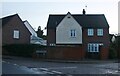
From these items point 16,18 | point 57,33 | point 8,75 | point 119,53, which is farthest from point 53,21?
point 8,75

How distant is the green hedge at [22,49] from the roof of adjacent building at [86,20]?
1682cm

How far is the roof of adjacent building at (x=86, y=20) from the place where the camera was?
6160 cm

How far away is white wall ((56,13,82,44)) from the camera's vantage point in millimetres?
61250

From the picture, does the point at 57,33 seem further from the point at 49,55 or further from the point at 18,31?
the point at 49,55

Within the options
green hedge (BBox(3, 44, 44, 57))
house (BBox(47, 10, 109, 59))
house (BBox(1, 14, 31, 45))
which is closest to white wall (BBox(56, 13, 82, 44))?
house (BBox(47, 10, 109, 59))

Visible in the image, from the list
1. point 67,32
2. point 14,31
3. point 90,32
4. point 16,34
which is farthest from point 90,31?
point 14,31

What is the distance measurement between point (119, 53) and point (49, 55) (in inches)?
500

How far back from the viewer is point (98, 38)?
60812 millimetres

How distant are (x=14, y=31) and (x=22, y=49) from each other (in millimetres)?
10757

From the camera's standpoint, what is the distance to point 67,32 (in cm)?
6153

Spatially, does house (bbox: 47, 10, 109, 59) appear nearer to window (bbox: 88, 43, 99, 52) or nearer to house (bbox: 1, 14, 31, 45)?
window (bbox: 88, 43, 99, 52)

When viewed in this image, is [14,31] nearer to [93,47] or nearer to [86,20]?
[93,47]

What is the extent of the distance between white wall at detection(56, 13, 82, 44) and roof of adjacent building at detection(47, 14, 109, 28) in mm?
1048

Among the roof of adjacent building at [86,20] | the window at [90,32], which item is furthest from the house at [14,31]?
the window at [90,32]
